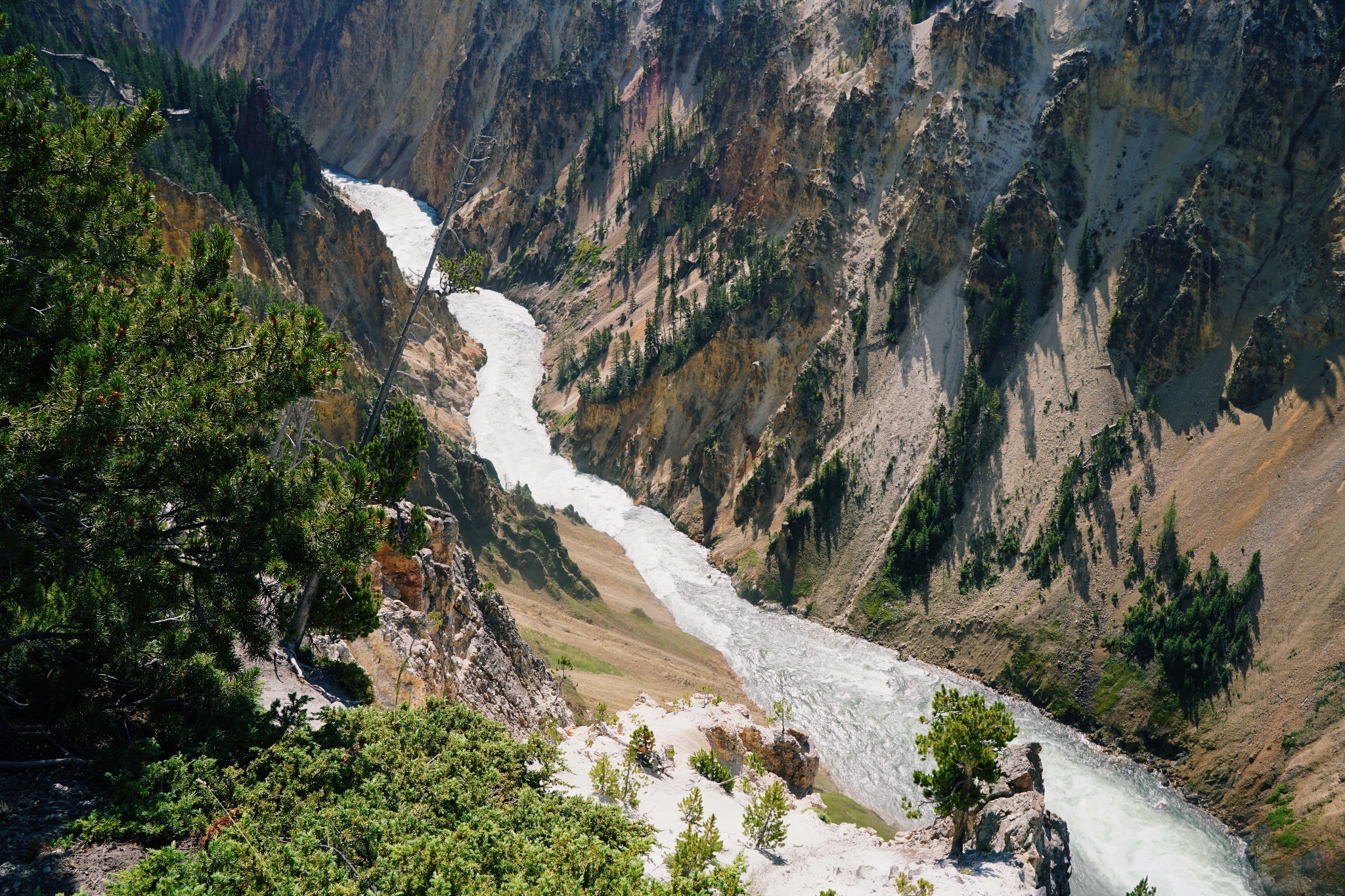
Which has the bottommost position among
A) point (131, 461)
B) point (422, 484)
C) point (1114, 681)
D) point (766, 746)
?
point (766, 746)

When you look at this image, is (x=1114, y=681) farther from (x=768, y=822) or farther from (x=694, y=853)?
(x=694, y=853)

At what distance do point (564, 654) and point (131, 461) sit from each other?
34.3m

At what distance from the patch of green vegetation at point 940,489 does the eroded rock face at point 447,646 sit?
38.1 meters

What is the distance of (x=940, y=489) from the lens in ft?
213

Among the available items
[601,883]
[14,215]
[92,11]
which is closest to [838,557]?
[601,883]

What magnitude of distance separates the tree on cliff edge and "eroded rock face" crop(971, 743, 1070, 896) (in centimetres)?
59

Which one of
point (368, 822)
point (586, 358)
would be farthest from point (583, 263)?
point (368, 822)

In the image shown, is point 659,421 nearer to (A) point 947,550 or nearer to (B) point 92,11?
(A) point 947,550

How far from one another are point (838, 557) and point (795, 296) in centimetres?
2895

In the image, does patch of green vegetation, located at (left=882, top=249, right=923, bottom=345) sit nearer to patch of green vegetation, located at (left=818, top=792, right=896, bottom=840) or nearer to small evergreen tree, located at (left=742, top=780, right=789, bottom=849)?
patch of green vegetation, located at (left=818, top=792, right=896, bottom=840)

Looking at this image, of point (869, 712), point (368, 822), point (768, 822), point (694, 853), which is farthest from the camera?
point (869, 712)

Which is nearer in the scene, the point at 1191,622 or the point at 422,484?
the point at 1191,622

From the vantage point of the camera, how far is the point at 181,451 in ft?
36.0

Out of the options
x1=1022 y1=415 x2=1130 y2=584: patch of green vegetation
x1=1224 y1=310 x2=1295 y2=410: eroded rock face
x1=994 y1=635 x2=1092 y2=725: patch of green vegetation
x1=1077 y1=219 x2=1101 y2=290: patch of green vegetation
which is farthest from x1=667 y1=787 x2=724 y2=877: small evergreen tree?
x1=1077 y1=219 x2=1101 y2=290: patch of green vegetation
